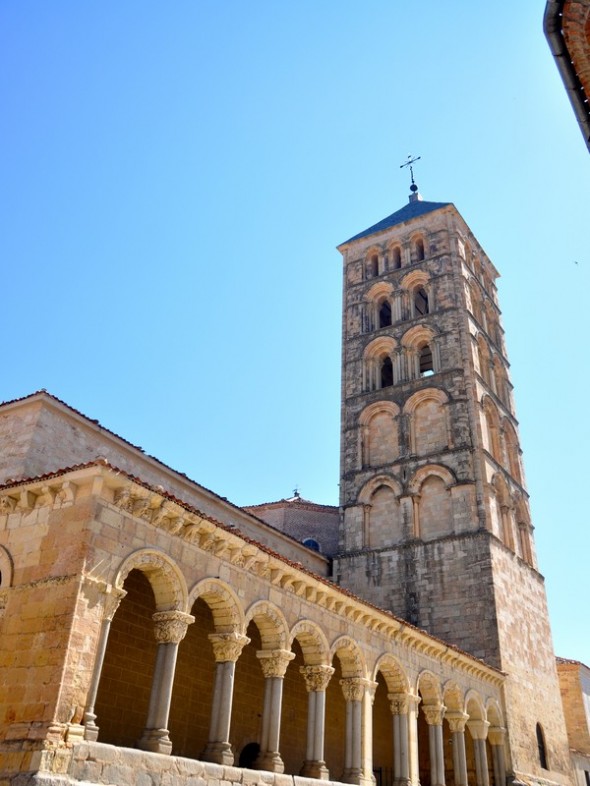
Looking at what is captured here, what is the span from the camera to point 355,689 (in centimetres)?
1388

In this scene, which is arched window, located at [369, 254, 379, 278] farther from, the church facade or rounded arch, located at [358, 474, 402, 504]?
rounded arch, located at [358, 474, 402, 504]

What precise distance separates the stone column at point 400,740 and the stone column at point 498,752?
13.8ft

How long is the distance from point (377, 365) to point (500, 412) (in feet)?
14.8

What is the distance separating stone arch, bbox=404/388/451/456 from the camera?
2286 centimetres

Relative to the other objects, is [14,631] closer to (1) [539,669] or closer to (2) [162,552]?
(2) [162,552]

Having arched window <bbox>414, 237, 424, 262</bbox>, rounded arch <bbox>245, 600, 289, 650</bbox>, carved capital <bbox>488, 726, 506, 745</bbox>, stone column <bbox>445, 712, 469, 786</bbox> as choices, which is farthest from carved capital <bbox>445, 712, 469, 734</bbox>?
arched window <bbox>414, 237, 424, 262</bbox>

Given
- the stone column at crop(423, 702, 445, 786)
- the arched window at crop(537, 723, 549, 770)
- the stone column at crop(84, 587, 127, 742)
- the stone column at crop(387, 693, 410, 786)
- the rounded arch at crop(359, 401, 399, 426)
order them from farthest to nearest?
the rounded arch at crop(359, 401, 399, 426) < the arched window at crop(537, 723, 549, 770) < the stone column at crop(423, 702, 445, 786) < the stone column at crop(387, 693, 410, 786) < the stone column at crop(84, 587, 127, 742)

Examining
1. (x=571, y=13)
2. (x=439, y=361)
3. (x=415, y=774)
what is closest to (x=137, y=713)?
(x=415, y=774)

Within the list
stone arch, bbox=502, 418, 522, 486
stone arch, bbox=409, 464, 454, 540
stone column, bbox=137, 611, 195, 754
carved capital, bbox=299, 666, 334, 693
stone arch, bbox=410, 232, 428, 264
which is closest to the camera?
stone column, bbox=137, 611, 195, 754

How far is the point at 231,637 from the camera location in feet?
36.6

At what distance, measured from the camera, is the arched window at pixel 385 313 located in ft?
91.0

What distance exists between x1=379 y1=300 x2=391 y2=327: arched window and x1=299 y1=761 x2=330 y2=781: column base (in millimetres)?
17862

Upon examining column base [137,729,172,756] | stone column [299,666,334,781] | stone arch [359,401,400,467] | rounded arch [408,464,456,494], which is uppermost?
stone arch [359,401,400,467]

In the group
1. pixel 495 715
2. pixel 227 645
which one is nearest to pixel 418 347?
pixel 495 715
